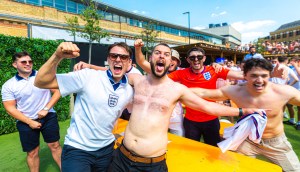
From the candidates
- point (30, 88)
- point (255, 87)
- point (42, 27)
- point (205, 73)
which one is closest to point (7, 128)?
point (30, 88)

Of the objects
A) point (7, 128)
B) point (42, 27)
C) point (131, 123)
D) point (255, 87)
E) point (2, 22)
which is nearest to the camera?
point (131, 123)

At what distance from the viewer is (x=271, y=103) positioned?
295 cm

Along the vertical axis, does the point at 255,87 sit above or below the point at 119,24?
below

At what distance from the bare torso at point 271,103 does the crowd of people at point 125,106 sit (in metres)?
0.01

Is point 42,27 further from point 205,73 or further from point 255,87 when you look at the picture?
point 255,87

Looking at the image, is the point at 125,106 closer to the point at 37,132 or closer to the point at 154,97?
the point at 154,97

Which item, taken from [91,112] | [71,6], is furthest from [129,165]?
[71,6]

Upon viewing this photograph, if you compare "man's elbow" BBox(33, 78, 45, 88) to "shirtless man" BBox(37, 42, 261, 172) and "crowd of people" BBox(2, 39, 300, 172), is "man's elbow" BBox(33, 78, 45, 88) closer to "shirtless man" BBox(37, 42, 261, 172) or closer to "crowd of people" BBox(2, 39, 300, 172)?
"crowd of people" BBox(2, 39, 300, 172)

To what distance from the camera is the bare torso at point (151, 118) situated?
246cm

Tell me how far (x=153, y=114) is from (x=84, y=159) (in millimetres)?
967

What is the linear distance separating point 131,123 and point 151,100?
0.40 m

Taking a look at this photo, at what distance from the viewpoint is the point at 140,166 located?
2408 millimetres

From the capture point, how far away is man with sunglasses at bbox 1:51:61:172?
3.34 metres

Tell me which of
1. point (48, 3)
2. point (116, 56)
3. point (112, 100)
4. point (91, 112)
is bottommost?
point (91, 112)
